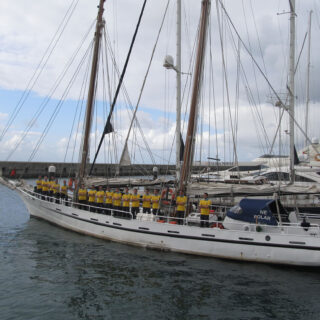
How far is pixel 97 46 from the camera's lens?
2236cm

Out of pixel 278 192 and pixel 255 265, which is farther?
pixel 278 192

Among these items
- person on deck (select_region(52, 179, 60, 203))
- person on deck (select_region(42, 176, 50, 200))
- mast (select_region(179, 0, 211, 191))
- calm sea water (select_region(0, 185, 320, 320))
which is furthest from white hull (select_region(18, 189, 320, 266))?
person on deck (select_region(42, 176, 50, 200))

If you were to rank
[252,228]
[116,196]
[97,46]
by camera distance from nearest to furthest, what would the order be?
[252,228] < [116,196] < [97,46]

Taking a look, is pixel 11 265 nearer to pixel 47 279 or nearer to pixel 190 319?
pixel 47 279

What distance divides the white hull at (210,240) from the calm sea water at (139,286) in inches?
17.4

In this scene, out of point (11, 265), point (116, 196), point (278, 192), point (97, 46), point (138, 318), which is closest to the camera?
point (138, 318)

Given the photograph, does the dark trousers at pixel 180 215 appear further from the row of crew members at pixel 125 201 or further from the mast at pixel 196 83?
the mast at pixel 196 83

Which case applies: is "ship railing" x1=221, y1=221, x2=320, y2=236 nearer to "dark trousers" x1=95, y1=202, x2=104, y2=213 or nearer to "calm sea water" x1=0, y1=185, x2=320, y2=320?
"calm sea water" x1=0, y1=185, x2=320, y2=320

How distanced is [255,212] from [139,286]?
6506 mm

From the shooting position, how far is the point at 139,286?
12742 millimetres

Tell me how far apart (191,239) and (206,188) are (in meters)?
3.48

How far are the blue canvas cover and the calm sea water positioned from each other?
2062 mm

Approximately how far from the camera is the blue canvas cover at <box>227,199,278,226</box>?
50.7 feet

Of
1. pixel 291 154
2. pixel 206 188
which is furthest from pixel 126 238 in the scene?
pixel 291 154
